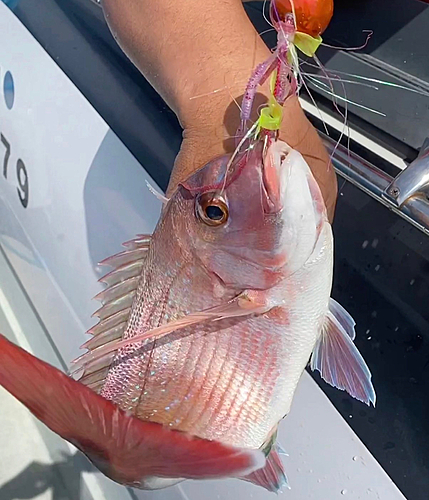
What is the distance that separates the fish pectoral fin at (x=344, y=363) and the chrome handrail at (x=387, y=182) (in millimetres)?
241

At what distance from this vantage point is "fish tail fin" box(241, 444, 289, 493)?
96cm

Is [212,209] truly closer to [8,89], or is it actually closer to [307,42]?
[307,42]

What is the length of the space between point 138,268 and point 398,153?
0.70 meters

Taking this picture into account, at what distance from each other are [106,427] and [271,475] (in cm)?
39

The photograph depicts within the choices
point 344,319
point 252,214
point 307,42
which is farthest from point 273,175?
point 344,319

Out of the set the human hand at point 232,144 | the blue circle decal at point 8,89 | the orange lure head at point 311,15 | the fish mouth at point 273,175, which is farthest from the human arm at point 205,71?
the blue circle decal at point 8,89

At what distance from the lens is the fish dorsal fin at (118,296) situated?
101 cm

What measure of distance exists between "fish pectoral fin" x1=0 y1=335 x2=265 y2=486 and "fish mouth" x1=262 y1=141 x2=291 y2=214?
34 centimetres

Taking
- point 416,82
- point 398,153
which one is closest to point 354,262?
point 398,153

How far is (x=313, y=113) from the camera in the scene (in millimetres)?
1538

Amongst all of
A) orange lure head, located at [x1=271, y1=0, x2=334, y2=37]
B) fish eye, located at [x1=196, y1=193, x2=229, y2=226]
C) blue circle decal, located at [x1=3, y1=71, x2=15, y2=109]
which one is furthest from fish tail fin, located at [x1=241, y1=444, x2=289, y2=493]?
blue circle decal, located at [x1=3, y1=71, x2=15, y2=109]

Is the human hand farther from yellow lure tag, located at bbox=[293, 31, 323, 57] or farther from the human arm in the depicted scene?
yellow lure tag, located at bbox=[293, 31, 323, 57]

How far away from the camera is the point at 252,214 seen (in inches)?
34.0

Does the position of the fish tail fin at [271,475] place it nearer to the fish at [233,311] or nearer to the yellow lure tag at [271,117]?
the fish at [233,311]
